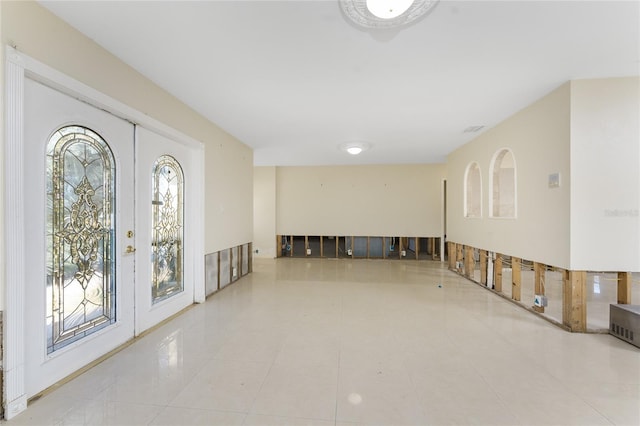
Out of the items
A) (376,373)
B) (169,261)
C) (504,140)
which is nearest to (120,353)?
(169,261)

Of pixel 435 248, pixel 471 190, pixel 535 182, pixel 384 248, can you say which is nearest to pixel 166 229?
pixel 535 182

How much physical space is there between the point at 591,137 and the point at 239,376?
158 inches

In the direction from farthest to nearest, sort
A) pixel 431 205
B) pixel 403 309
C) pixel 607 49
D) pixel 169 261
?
pixel 431 205, pixel 403 309, pixel 169 261, pixel 607 49

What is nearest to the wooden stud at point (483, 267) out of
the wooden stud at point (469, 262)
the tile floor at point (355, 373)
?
the wooden stud at point (469, 262)

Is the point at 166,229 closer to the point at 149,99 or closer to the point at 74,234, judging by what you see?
the point at 74,234

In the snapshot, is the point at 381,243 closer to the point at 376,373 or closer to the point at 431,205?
the point at 431,205

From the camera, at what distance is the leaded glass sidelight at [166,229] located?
3.01 meters

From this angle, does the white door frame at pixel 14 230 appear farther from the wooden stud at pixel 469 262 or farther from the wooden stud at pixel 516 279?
the wooden stud at pixel 469 262

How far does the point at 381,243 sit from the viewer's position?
25.4 ft

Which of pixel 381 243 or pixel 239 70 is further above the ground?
pixel 239 70

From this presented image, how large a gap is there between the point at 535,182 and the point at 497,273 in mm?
1619

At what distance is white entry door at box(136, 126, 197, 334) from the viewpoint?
2748mm

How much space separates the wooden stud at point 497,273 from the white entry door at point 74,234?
490 centimetres

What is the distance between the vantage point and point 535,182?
3.30m
